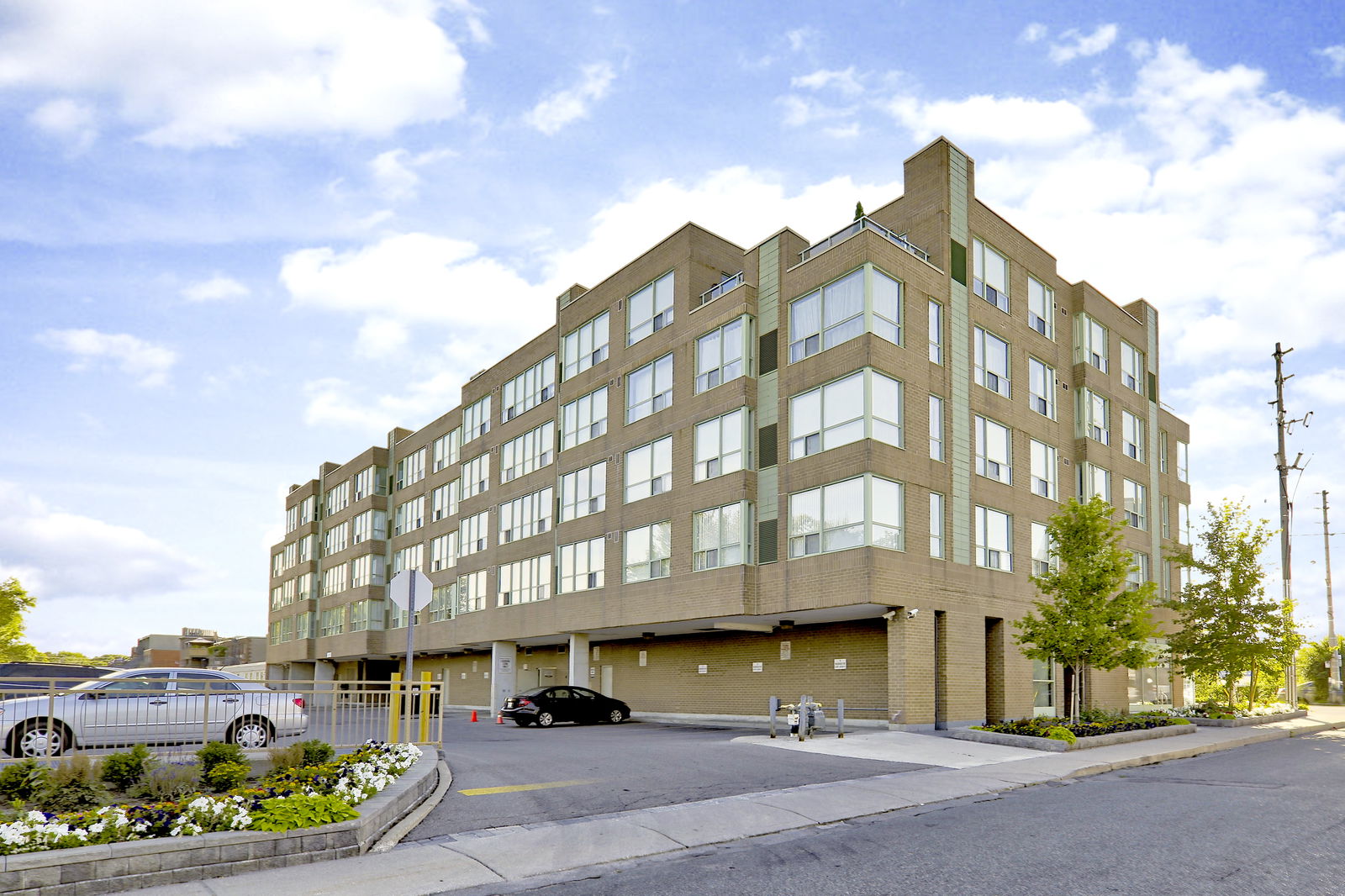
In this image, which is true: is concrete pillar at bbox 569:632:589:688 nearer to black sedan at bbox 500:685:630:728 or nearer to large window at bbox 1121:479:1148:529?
black sedan at bbox 500:685:630:728

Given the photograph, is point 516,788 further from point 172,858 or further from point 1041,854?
point 1041,854

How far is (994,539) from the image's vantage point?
30.6 m

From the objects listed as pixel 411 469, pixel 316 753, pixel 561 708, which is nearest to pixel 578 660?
pixel 561 708

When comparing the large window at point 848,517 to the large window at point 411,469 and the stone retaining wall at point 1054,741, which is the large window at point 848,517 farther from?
the large window at point 411,469

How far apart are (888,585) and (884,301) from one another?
7579mm

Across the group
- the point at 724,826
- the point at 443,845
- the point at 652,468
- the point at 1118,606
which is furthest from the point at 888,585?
the point at 443,845

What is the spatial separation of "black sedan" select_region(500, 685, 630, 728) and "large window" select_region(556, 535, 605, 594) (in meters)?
4.19

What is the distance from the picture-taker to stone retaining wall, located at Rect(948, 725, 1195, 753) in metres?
20.1

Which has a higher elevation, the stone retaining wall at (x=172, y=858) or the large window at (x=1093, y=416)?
the large window at (x=1093, y=416)

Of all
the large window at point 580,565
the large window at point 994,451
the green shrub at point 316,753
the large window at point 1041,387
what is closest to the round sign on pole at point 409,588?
the green shrub at point 316,753

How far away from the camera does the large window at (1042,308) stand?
3403 centimetres

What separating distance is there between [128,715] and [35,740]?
1.59 metres

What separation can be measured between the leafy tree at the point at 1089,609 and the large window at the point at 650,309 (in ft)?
48.8

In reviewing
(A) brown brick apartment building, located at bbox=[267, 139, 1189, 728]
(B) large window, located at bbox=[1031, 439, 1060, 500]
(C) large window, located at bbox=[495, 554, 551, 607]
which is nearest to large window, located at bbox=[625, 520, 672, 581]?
(A) brown brick apartment building, located at bbox=[267, 139, 1189, 728]
